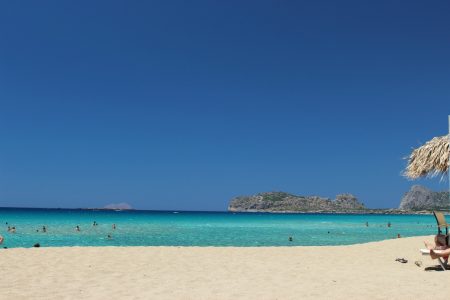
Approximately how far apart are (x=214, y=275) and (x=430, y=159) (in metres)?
8.22

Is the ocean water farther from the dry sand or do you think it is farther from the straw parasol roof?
the straw parasol roof

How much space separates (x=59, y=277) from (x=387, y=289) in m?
8.49

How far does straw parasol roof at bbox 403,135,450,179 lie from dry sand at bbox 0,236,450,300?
10.3 ft

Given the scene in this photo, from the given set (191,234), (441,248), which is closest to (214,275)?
(441,248)

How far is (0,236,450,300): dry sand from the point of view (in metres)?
9.48

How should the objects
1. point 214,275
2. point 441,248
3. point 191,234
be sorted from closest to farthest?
point 214,275, point 441,248, point 191,234

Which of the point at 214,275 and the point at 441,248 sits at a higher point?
the point at 441,248

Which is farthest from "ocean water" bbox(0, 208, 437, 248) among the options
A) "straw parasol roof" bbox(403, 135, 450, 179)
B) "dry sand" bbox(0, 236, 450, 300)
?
"straw parasol roof" bbox(403, 135, 450, 179)

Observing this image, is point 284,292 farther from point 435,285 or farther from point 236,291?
point 435,285

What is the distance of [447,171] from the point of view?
14109mm

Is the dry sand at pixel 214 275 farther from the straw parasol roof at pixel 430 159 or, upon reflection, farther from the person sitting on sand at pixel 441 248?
the straw parasol roof at pixel 430 159

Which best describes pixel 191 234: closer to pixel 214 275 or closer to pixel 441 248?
pixel 214 275

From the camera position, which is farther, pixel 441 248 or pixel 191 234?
pixel 191 234

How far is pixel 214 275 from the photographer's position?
12281 mm
